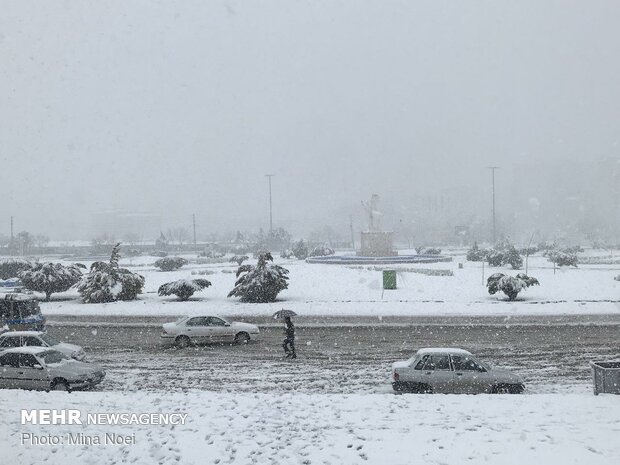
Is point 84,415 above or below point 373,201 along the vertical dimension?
below

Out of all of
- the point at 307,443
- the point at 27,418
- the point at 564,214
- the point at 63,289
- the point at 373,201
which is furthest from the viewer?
the point at 564,214

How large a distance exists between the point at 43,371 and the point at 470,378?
34.2ft

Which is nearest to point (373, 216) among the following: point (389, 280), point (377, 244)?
point (377, 244)

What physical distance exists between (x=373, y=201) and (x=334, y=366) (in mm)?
51096

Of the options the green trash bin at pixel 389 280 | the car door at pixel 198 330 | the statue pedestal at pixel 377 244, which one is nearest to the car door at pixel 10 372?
the car door at pixel 198 330

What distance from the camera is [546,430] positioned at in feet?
33.4

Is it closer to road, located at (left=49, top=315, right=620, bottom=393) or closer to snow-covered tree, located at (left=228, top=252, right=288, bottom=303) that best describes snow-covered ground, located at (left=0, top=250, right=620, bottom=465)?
road, located at (left=49, top=315, right=620, bottom=393)

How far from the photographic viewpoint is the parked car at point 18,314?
73.2ft

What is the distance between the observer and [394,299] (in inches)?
1319

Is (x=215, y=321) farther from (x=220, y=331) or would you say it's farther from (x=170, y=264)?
(x=170, y=264)

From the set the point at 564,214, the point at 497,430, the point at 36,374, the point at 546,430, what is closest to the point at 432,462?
A: the point at 497,430

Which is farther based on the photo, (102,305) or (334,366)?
(102,305)

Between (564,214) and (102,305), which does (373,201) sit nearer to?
(102,305)

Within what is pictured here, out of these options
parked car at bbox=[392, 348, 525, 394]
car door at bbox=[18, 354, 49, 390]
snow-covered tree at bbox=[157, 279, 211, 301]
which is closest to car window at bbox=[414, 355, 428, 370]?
parked car at bbox=[392, 348, 525, 394]
